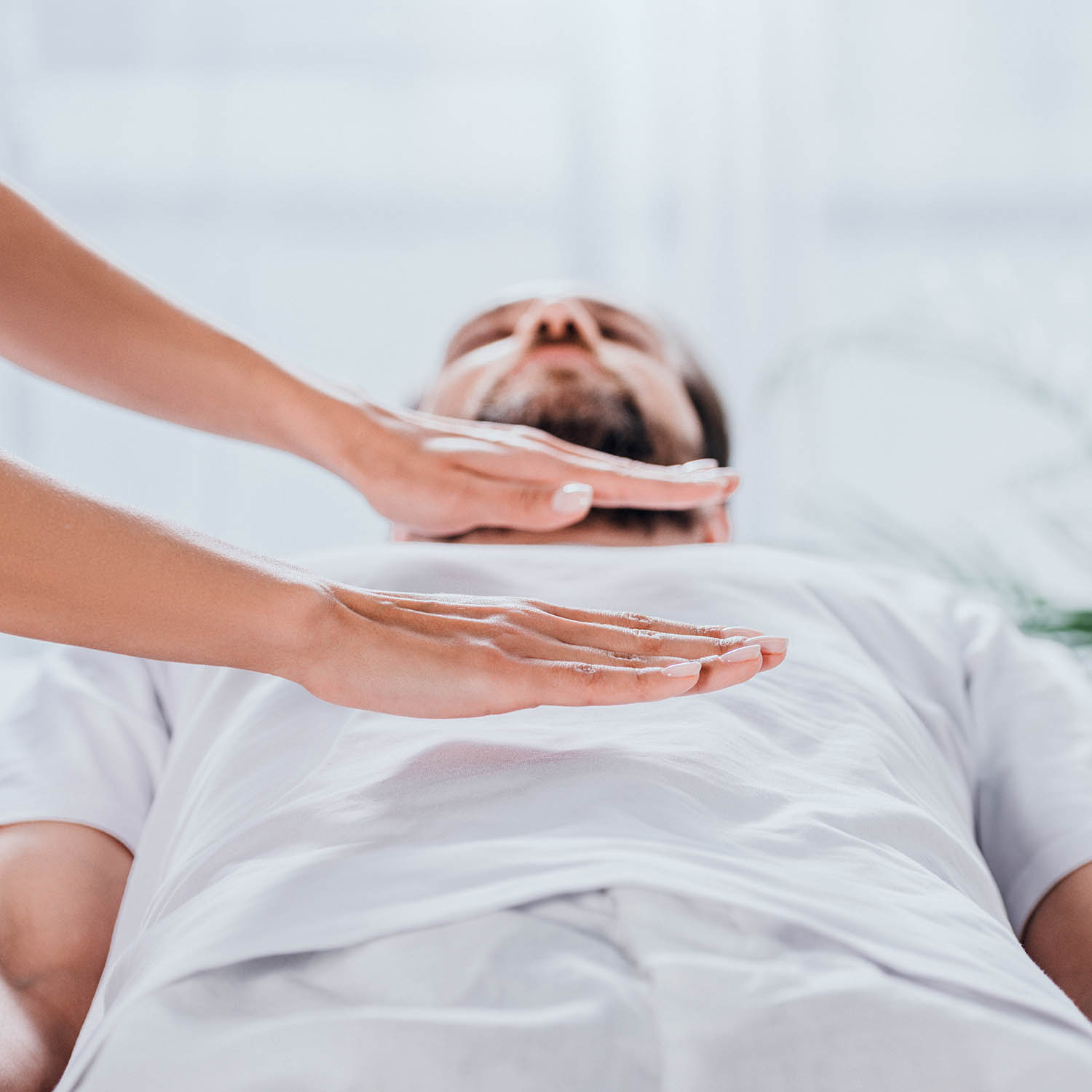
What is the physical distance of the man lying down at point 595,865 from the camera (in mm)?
513

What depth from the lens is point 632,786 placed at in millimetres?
643

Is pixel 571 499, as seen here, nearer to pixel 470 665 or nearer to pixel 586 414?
pixel 586 414

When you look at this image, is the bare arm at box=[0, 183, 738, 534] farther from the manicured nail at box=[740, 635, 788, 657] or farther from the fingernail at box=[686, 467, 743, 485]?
the manicured nail at box=[740, 635, 788, 657]

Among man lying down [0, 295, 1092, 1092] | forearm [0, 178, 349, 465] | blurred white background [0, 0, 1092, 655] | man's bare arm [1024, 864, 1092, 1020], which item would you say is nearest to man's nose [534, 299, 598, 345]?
forearm [0, 178, 349, 465]

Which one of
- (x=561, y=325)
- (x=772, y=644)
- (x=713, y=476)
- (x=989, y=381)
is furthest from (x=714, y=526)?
(x=989, y=381)

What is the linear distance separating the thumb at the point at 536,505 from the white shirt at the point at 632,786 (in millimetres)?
61

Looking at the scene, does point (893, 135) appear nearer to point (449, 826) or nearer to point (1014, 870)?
point (1014, 870)

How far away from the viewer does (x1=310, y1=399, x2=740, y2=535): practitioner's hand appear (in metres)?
1.12

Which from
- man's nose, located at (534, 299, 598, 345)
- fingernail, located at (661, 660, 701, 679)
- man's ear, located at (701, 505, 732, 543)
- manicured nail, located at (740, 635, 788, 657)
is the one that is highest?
man's nose, located at (534, 299, 598, 345)

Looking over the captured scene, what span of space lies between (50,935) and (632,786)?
495 mm

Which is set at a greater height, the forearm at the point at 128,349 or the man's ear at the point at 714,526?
the forearm at the point at 128,349

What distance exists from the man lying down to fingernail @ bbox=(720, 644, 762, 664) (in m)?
0.05

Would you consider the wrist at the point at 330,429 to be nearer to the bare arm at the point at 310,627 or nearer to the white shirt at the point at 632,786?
the white shirt at the point at 632,786

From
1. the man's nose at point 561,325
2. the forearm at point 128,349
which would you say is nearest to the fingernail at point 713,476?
the man's nose at point 561,325
